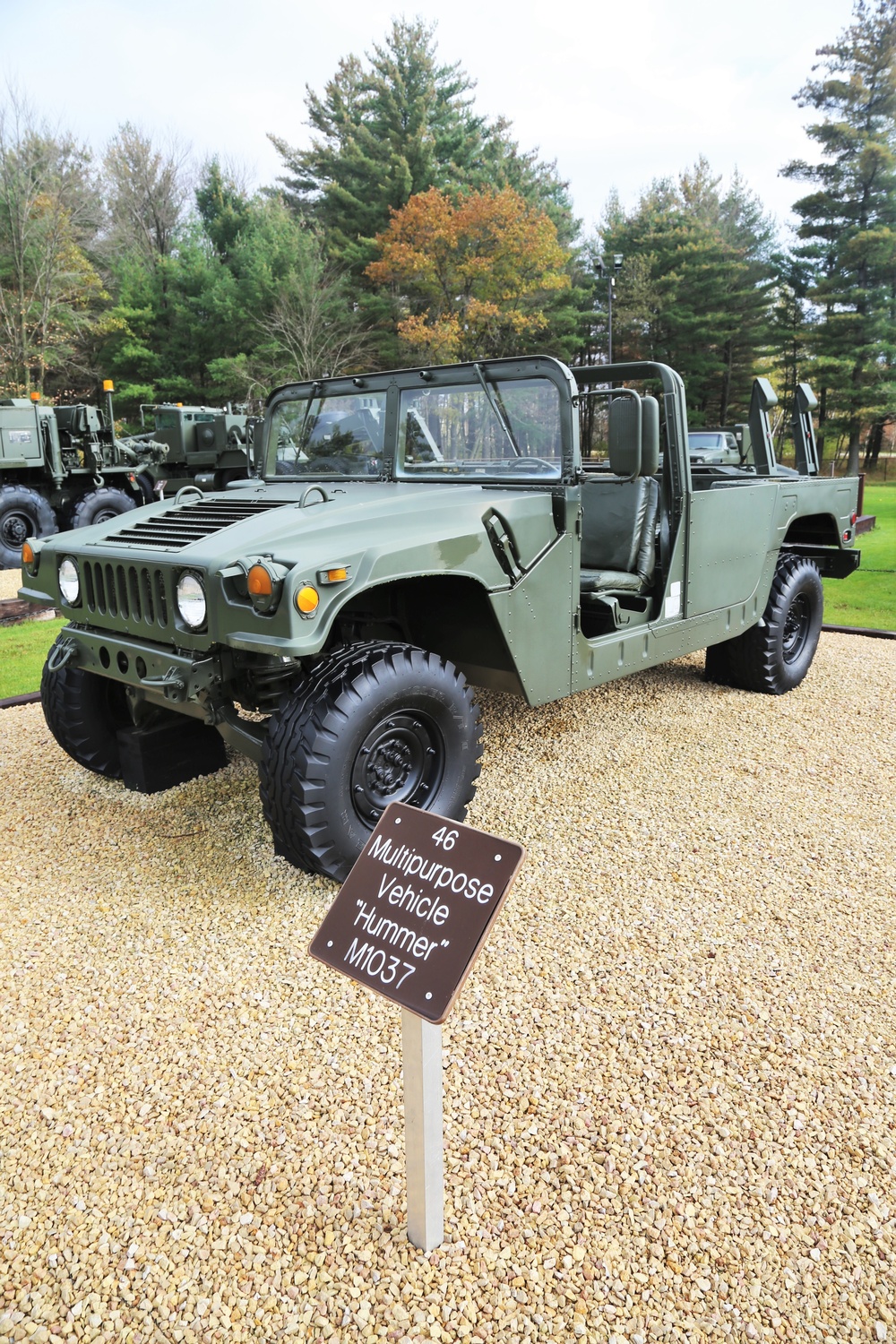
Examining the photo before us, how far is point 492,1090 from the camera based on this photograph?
2.31 metres

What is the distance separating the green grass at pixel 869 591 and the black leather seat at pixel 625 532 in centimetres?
392

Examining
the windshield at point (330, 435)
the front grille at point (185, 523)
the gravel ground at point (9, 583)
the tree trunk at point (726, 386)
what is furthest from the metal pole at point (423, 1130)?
the tree trunk at point (726, 386)

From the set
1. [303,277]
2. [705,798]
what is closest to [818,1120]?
[705,798]

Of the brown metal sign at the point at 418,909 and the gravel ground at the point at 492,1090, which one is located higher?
the brown metal sign at the point at 418,909

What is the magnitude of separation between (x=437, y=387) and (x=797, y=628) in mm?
3136

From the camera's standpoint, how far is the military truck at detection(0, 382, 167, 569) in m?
11.4

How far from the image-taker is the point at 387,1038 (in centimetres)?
251

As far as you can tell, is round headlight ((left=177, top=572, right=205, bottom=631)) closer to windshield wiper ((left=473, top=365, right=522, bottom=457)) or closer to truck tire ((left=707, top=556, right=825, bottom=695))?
windshield wiper ((left=473, top=365, right=522, bottom=457))

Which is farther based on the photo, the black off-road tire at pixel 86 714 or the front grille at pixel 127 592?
the black off-road tire at pixel 86 714

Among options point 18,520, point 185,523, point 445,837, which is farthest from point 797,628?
point 18,520

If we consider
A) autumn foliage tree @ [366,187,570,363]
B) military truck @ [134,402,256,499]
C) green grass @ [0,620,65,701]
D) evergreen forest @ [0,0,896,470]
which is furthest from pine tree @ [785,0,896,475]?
green grass @ [0,620,65,701]

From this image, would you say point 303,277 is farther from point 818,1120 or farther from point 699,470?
point 818,1120

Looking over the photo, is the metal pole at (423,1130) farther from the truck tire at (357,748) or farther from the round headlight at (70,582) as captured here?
the round headlight at (70,582)

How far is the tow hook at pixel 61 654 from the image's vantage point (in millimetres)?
3545
